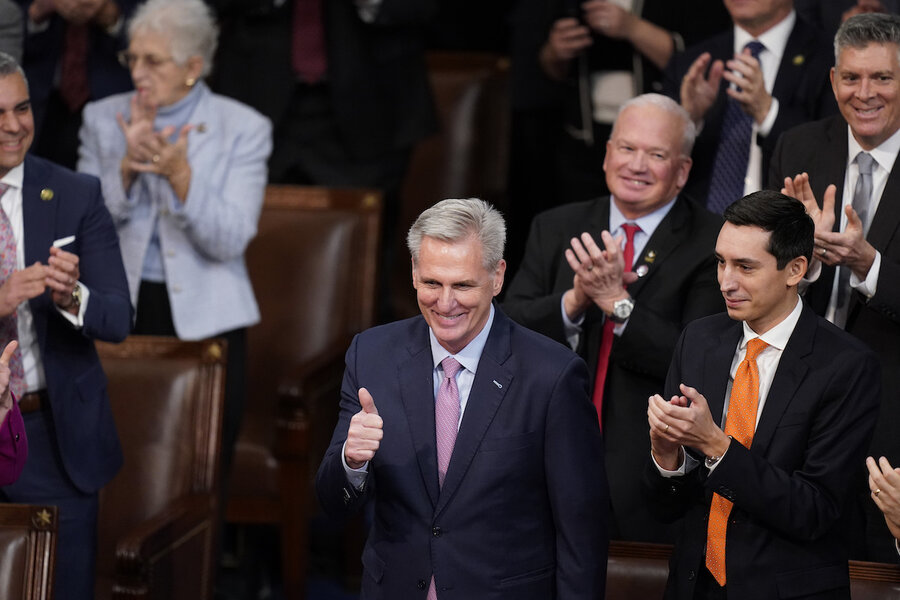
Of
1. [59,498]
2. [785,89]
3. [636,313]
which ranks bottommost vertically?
[59,498]

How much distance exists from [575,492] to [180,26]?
2.16m

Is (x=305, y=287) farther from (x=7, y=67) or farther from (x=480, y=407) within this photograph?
(x=480, y=407)

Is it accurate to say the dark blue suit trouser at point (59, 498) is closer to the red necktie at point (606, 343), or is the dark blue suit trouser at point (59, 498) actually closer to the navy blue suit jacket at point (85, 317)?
the navy blue suit jacket at point (85, 317)

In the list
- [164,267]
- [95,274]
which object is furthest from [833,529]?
[164,267]

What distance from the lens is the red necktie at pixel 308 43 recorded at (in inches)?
193

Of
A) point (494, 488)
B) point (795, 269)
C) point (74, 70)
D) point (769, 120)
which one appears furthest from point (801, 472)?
point (74, 70)

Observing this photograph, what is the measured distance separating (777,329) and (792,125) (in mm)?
1215

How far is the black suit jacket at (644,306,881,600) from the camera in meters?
2.62

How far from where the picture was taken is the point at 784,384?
8.86 ft

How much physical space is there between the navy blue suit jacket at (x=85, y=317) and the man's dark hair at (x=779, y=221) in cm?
155

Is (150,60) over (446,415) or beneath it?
over

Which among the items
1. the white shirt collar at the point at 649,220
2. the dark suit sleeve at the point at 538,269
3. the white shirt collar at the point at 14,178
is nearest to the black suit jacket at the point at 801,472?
the white shirt collar at the point at 649,220

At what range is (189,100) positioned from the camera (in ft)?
13.6

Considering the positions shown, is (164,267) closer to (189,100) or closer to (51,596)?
(189,100)
